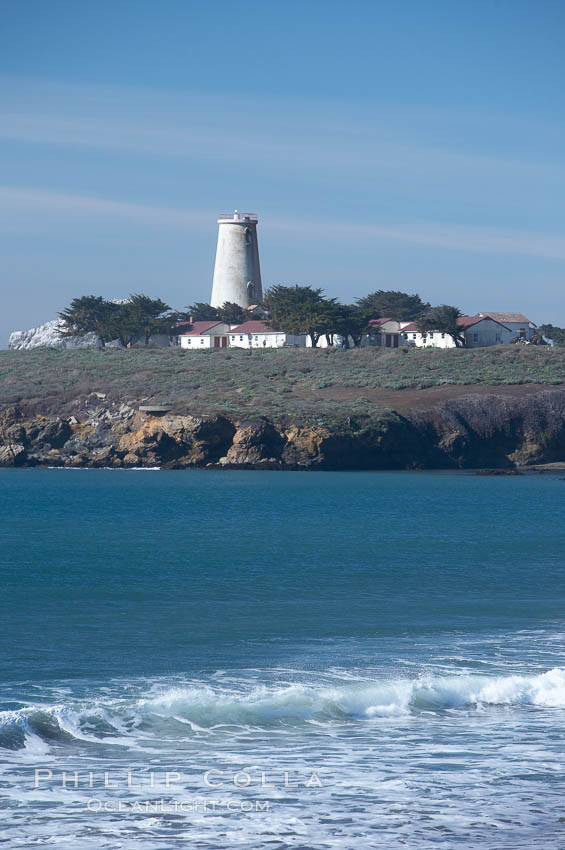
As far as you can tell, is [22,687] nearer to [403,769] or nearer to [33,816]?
[33,816]

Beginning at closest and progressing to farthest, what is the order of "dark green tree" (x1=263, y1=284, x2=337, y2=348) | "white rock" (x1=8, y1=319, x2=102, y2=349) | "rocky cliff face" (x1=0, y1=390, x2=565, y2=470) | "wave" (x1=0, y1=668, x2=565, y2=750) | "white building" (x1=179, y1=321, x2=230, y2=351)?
"wave" (x1=0, y1=668, x2=565, y2=750) < "rocky cliff face" (x1=0, y1=390, x2=565, y2=470) < "dark green tree" (x1=263, y1=284, x2=337, y2=348) < "white building" (x1=179, y1=321, x2=230, y2=351) < "white rock" (x1=8, y1=319, x2=102, y2=349)

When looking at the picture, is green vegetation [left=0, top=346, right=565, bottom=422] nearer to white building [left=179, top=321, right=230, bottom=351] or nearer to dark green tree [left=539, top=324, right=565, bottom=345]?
white building [left=179, top=321, right=230, bottom=351]

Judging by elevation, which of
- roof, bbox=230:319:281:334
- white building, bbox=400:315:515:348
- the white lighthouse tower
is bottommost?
white building, bbox=400:315:515:348

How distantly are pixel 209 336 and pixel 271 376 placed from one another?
25494 millimetres

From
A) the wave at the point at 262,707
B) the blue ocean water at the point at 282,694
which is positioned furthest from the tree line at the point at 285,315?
the wave at the point at 262,707

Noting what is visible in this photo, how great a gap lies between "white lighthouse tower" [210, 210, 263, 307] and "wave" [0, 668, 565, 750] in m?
97.3

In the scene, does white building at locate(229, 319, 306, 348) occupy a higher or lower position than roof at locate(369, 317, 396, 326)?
lower

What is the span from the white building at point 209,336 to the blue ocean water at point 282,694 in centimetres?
7591

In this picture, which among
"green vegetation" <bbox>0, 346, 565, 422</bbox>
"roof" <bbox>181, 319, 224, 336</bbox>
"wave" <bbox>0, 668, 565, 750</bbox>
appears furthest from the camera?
"roof" <bbox>181, 319, 224, 336</bbox>

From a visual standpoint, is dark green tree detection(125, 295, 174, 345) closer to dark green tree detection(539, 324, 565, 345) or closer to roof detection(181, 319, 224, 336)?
roof detection(181, 319, 224, 336)

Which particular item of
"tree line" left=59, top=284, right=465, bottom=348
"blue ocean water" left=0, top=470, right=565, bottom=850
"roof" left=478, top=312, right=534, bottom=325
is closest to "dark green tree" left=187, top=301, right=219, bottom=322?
"tree line" left=59, top=284, right=465, bottom=348

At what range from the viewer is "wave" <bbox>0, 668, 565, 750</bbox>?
1152 centimetres

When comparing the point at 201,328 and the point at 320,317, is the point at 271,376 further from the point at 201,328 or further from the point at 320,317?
the point at 201,328

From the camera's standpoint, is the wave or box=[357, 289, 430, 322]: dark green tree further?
box=[357, 289, 430, 322]: dark green tree
